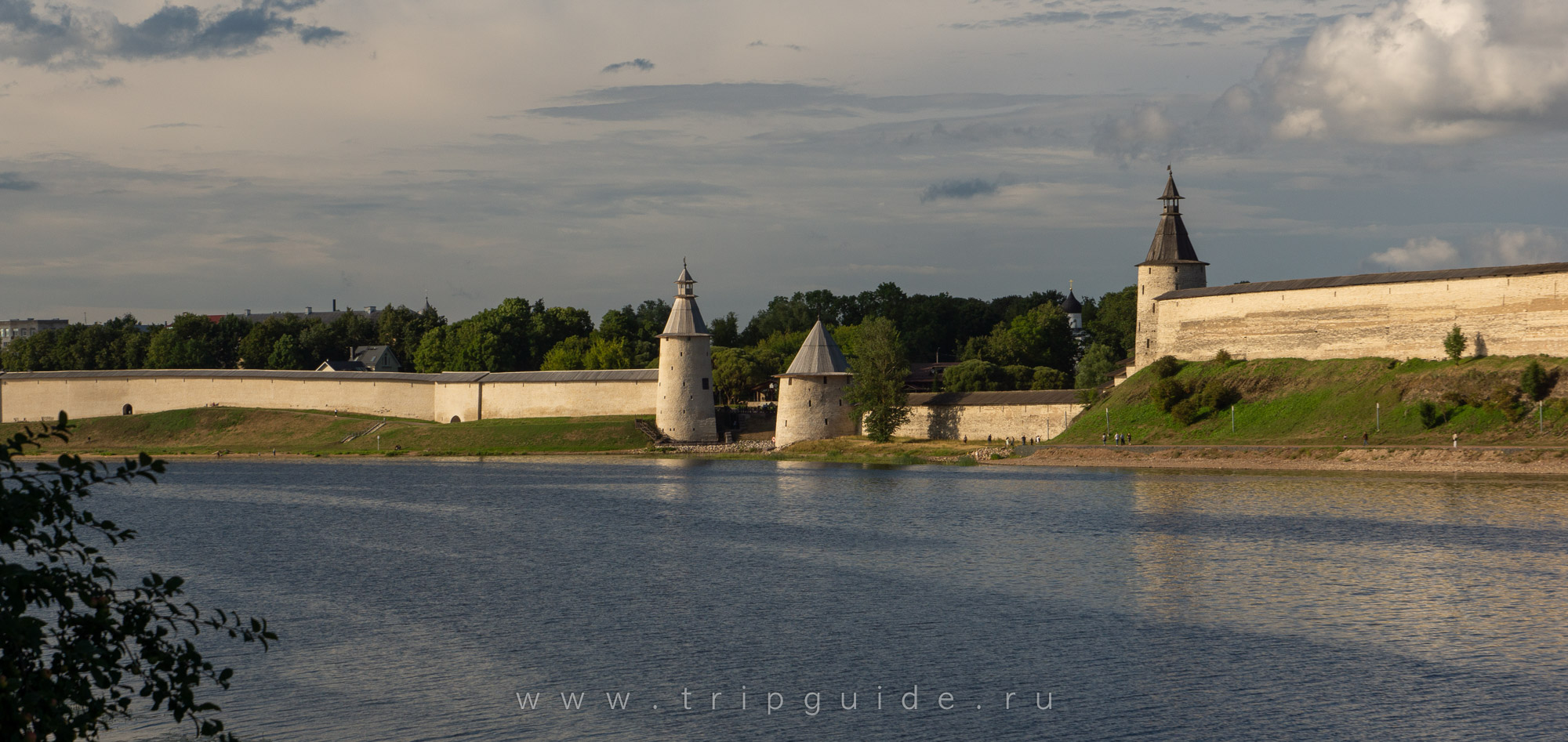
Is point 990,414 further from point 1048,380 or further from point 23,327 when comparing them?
point 23,327

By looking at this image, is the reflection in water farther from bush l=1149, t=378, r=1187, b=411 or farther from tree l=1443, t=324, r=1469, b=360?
bush l=1149, t=378, r=1187, b=411

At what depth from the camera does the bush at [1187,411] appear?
41688 millimetres

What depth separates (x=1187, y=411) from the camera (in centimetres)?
4178

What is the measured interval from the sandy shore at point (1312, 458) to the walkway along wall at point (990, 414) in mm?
4064

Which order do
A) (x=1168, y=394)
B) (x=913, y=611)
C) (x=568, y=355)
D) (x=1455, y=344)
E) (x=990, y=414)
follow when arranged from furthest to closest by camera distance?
(x=568, y=355), (x=990, y=414), (x=1168, y=394), (x=1455, y=344), (x=913, y=611)

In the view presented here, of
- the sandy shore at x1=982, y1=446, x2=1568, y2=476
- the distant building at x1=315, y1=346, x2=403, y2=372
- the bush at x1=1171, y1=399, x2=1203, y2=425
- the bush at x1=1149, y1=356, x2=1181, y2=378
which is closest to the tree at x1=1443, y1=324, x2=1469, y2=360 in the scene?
the sandy shore at x1=982, y1=446, x2=1568, y2=476

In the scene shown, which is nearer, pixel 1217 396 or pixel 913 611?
pixel 913 611

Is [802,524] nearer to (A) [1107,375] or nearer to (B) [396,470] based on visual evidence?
(B) [396,470]

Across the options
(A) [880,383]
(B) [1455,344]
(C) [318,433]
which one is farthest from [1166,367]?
(C) [318,433]

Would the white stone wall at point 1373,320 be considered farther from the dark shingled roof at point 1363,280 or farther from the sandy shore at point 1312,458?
the sandy shore at point 1312,458

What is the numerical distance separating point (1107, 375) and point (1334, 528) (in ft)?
Answer: 100

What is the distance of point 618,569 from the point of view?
20.0 m

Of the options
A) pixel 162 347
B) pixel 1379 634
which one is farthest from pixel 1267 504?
pixel 162 347

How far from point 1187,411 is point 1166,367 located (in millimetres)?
4411
